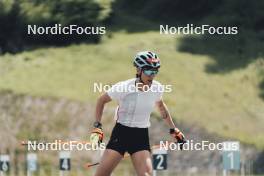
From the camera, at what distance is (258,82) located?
41.5m

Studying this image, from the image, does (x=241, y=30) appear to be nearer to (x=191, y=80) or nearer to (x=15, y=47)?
(x=191, y=80)

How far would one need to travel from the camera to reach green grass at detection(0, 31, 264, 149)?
37.2m

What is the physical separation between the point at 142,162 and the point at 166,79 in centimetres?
2801

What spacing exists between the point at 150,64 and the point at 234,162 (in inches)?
316

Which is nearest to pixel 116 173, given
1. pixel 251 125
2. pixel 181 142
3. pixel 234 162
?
pixel 251 125

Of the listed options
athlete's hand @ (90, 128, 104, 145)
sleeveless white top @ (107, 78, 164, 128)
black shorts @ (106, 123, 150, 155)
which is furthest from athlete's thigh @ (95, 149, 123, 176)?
sleeveless white top @ (107, 78, 164, 128)

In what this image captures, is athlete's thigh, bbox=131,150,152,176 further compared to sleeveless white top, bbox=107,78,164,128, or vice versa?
sleeveless white top, bbox=107,78,164,128

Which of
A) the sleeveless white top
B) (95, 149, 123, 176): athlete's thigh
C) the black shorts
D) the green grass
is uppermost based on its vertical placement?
the green grass

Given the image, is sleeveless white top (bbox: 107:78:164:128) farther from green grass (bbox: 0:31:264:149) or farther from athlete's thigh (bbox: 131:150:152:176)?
green grass (bbox: 0:31:264:149)

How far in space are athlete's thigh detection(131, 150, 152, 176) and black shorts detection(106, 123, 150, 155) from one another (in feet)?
0.22

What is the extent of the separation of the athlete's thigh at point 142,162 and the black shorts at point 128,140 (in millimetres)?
66

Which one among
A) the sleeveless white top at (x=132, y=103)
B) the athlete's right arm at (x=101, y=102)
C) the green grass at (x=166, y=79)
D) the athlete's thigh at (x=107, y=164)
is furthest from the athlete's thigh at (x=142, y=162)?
the green grass at (x=166, y=79)

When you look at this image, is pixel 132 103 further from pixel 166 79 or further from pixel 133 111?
pixel 166 79

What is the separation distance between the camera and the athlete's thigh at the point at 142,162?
37.0ft
